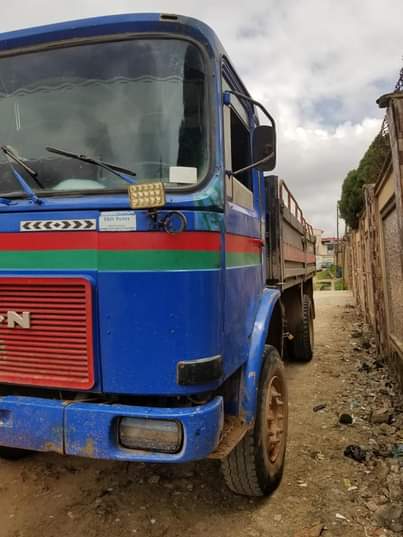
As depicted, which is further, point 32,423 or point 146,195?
point 32,423

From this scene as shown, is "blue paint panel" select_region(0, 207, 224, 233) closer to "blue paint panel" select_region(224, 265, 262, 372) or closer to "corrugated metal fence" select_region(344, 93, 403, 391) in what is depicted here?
"blue paint panel" select_region(224, 265, 262, 372)

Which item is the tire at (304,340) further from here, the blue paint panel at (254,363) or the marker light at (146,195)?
the marker light at (146,195)

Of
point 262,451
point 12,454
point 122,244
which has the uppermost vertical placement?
point 122,244

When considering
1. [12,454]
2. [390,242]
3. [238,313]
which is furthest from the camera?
[390,242]

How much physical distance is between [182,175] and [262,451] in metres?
1.70

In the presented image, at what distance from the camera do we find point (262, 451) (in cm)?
283

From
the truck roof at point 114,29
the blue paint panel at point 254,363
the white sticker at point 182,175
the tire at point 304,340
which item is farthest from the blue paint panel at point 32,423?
the tire at point 304,340

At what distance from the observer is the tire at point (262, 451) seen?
277cm

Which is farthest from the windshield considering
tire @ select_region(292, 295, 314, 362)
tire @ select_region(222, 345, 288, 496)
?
tire @ select_region(292, 295, 314, 362)

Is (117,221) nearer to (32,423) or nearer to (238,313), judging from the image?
(238,313)

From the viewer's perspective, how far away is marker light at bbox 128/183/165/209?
85.6 inches

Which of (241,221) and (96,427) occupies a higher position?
(241,221)

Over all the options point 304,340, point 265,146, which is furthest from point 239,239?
point 304,340

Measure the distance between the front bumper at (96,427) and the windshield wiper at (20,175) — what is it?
1.03 m
